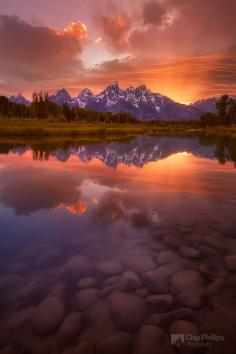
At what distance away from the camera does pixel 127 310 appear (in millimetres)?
7023

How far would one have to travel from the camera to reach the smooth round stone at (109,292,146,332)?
6.57m

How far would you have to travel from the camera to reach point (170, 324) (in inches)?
258

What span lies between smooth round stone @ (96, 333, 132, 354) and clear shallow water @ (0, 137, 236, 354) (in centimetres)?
2

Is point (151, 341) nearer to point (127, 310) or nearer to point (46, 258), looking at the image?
point (127, 310)

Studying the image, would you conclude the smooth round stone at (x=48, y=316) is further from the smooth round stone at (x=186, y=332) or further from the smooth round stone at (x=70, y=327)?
the smooth round stone at (x=186, y=332)

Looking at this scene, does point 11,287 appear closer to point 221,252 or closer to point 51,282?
point 51,282

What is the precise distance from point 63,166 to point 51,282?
22.6 metres

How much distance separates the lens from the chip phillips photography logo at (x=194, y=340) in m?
6.00

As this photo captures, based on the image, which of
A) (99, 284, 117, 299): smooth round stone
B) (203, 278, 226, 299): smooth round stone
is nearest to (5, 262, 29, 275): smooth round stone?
(99, 284, 117, 299): smooth round stone

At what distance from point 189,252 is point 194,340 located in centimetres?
398

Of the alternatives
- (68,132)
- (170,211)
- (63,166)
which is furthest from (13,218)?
(68,132)

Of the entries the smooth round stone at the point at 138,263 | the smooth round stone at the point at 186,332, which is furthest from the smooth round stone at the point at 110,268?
the smooth round stone at the point at 186,332

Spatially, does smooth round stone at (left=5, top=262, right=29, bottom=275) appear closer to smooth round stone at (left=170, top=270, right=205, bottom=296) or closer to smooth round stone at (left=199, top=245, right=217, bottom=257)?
smooth round stone at (left=170, top=270, right=205, bottom=296)

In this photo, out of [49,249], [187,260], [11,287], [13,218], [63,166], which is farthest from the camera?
[63,166]
